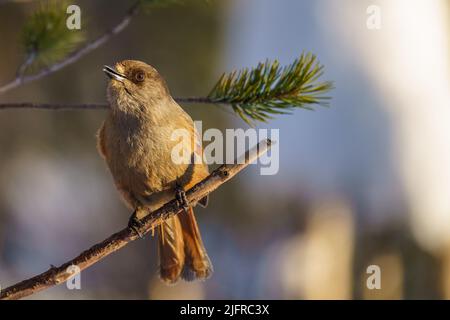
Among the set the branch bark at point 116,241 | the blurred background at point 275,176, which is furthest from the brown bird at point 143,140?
the blurred background at point 275,176

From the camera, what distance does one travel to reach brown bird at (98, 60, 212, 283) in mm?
3129

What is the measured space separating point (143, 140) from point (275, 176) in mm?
4203

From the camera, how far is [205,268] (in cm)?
351

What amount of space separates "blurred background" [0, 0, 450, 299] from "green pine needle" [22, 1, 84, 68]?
341 cm

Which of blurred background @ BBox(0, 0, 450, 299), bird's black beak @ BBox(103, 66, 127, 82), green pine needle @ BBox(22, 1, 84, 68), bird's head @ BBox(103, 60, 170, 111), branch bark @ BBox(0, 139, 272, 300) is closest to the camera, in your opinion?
branch bark @ BBox(0, 139, 272, 300)

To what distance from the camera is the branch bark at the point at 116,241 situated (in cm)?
227

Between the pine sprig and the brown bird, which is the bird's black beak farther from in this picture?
the pine sprig

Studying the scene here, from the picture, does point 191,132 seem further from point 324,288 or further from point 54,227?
point 54,227

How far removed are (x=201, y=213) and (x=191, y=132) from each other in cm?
388

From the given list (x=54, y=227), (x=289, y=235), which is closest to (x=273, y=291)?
(x=289, y=235)

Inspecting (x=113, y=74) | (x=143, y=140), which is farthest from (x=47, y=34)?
(x=143, y=140)

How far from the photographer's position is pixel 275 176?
23.8 ft

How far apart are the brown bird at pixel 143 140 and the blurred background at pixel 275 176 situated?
260 cm

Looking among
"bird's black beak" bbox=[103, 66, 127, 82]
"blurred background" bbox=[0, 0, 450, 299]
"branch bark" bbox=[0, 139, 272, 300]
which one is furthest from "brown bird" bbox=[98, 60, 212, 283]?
"blurred background" bbox=[0, 0, 450, 299]
